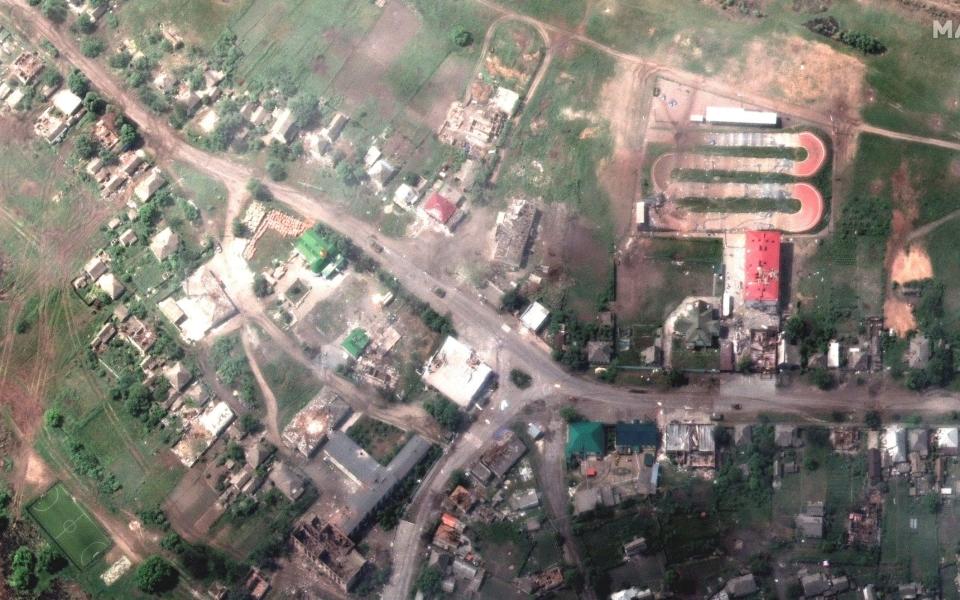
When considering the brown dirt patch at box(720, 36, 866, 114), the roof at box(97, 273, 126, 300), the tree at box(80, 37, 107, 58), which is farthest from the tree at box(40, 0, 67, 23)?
the brown dirt patch at box(720, 36, 866, 114)

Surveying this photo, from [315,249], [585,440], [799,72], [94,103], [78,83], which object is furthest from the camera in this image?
[78,83]

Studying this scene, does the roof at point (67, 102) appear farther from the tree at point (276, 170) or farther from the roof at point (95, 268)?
the tree at point (276, 170)

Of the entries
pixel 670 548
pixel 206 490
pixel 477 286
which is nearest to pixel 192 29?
pixel 477 286

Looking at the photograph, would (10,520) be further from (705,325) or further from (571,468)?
(705,325)

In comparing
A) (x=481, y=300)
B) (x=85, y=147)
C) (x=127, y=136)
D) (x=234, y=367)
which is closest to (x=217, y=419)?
(x=234, y=367)

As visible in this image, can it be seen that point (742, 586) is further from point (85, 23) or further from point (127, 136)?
point (85, 23)

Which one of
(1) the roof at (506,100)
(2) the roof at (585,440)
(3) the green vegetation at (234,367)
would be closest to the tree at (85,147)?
(3) the green vegetation at (234,367)
